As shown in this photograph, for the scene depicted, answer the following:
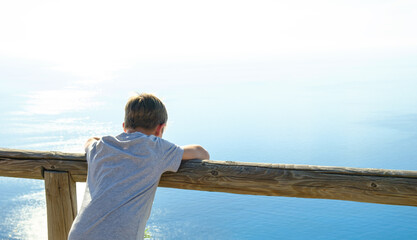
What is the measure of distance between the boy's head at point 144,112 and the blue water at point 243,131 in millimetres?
1092

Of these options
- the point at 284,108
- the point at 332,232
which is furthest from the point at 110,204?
the point at 284,108

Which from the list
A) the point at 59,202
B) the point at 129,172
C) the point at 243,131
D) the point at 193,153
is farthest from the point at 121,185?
the point at 243,131

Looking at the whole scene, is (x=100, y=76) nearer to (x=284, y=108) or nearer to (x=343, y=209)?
(x=284, y=108)

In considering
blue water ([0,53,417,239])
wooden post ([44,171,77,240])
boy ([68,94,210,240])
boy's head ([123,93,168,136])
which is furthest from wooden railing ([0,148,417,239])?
blue water ([0,53,417,239])

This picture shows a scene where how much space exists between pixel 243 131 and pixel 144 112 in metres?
41.4

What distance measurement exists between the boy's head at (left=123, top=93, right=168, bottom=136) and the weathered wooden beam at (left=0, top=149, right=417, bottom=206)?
0.25 meters

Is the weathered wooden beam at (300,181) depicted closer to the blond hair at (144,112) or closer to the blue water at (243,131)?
the blond hair at (144,112)

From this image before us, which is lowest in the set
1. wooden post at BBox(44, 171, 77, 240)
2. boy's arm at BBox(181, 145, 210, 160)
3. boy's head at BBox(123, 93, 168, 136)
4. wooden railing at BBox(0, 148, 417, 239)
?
wooden post at BBox(44, 171, 77, 240)

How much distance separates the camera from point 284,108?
58125mm

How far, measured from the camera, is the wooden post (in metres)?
2.13

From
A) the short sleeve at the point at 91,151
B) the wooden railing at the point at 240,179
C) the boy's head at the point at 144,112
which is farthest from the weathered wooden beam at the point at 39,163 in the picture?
the boy's head at the point at 144,112

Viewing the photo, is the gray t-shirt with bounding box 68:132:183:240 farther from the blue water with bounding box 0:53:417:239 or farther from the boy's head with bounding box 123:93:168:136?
the blue water with bounding box 0:53:417:239

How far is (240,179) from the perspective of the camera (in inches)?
74.3

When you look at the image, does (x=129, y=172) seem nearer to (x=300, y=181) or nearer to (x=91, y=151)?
(x=91, y=151)
